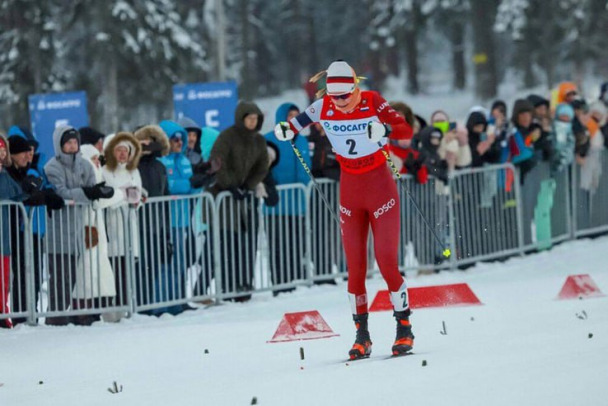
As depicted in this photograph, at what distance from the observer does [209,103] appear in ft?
71.4

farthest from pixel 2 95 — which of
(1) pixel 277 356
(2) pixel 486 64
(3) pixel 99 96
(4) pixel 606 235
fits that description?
(1) pixel 277 356

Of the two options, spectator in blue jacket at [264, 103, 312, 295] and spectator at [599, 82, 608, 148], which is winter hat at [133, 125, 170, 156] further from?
spectator at [599, 82, 608, 148]

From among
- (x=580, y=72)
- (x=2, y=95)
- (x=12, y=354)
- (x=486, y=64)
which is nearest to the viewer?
(x=12, y=354)

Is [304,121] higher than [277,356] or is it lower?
higher

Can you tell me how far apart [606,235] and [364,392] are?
12256 mm

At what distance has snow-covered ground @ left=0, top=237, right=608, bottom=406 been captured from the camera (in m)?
7.90

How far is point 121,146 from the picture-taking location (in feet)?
43.2

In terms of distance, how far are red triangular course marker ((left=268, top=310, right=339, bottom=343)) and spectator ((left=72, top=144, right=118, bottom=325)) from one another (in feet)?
7.55

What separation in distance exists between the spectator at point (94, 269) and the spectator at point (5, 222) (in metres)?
0.65

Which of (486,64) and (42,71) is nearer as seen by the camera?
(42,71)

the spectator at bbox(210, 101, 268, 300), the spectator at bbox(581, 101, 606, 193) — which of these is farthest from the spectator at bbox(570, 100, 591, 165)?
the spectator at bbox(210, 101, 268, 300)

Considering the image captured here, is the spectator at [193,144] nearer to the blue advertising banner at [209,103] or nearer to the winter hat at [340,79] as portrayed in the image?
the winter hat at [340,79]

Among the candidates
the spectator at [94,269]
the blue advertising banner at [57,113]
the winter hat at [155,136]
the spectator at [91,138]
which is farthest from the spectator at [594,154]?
the spectator at [94,269]

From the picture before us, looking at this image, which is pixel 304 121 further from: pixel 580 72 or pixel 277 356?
pixel 580 72
